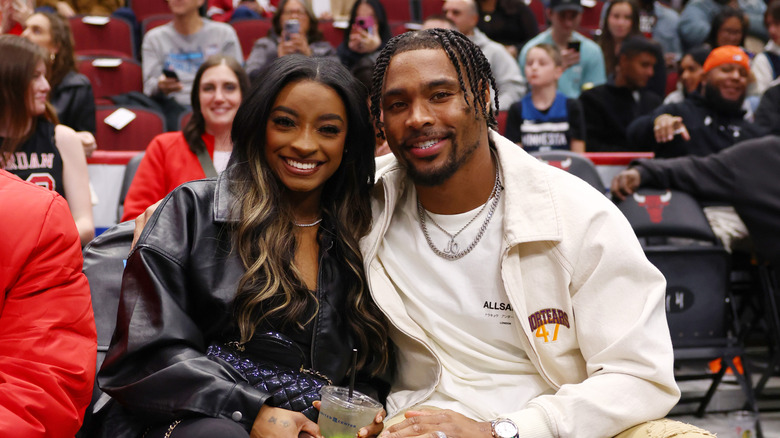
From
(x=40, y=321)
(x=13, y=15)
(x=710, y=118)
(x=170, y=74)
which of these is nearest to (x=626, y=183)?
(x=710, y=118)

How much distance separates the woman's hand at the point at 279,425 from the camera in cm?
202

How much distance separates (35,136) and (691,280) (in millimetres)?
3286

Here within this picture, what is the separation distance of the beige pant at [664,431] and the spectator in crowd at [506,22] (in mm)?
6101

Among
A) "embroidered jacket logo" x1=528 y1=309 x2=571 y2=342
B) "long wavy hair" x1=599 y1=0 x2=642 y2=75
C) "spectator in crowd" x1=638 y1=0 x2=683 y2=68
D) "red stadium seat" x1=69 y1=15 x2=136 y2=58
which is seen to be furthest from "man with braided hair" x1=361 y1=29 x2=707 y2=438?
"spectator in crowd" x1=638 y1=0 x2=683 y2=68

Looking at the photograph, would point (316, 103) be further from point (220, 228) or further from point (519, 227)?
point (519, 227)

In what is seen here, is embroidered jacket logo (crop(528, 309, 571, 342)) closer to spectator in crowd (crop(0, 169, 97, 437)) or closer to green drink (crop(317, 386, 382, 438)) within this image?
green drink (crop(317, 386, 382, 438))

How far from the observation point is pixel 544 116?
5.64 meters

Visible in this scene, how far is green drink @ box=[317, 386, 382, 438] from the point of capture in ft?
6.62

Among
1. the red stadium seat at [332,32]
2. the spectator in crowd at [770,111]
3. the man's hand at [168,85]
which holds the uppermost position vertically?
the red stadium seat at [332,32]

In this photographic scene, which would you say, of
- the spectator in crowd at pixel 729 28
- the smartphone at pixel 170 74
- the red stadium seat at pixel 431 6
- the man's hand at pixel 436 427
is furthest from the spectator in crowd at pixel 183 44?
the spectator in crowd at pixel 729 28

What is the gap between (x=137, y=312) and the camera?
2.07 m

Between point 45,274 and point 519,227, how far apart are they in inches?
49.4

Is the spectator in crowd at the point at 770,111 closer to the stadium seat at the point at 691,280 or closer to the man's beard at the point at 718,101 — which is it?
the man's beard at the point at 718,101

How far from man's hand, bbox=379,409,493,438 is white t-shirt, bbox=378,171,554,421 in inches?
7.2
